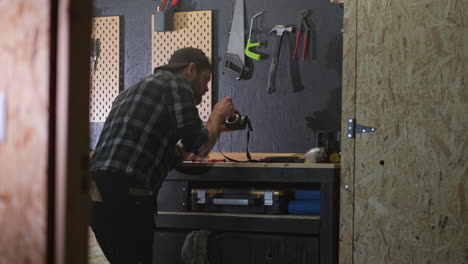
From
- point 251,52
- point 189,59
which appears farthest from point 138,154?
point 251,52

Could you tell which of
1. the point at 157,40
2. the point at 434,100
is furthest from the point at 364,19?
the point at 157,40

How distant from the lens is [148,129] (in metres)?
2.50

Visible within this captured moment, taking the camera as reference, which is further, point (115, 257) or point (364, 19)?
point (364, 19)

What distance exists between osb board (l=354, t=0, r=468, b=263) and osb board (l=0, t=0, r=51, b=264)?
202cm

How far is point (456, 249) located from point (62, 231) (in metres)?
2.10

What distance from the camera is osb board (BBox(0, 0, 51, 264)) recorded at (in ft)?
2.27

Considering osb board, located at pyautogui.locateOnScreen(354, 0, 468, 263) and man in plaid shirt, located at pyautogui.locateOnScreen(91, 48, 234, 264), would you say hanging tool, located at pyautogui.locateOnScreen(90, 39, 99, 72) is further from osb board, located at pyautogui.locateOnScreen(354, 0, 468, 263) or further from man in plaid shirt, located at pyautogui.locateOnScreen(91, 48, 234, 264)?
osb board, located at pyautogui.locateOnScreen(354, 0, 468, 263)

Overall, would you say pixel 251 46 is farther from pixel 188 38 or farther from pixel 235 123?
pixel 235 123

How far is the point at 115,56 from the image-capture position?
3.53 m

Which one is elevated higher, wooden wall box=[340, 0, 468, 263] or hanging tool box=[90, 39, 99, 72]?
hanging tool box=[90, 39, 99, 72]

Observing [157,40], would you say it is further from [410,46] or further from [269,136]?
[410,46]

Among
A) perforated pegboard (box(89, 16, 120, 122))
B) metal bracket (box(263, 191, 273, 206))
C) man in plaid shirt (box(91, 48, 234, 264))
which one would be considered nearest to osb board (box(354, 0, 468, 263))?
metal bracket (box(263, 191, 273, 206))

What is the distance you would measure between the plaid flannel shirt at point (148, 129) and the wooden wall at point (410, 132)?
69cm

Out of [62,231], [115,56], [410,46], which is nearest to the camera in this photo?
[62,231]
